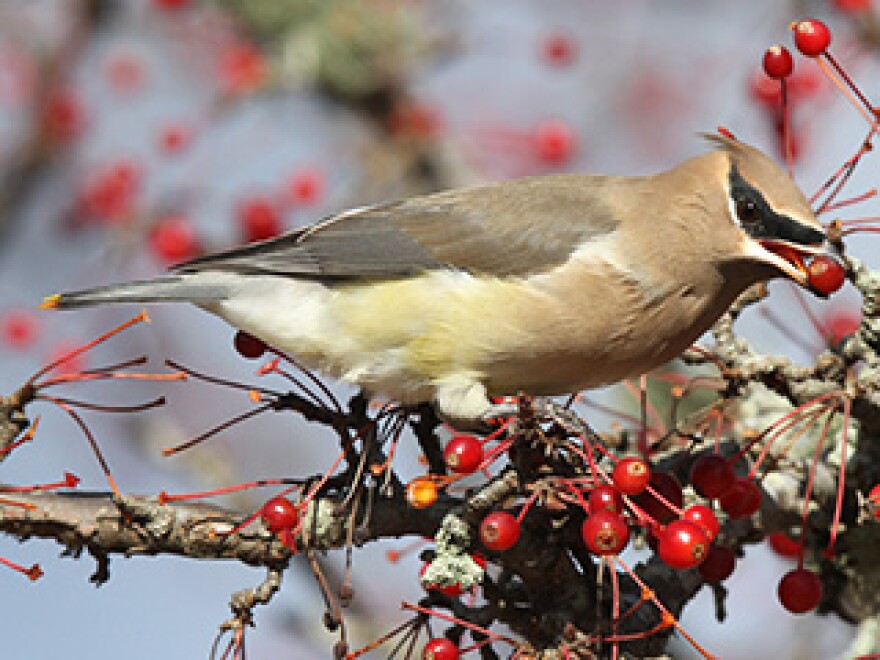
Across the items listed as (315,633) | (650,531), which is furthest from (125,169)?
(650,531)

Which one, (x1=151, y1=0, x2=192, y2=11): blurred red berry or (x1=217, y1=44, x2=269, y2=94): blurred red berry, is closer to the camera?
(x1=217, y1=44, x2=269, y2=94): blurred red berry

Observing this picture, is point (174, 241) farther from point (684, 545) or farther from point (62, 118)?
point (684, 545)

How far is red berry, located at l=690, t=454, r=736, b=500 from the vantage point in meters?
3.08

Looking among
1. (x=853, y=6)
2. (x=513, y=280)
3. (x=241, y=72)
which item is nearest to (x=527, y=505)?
(x=513, y=280)

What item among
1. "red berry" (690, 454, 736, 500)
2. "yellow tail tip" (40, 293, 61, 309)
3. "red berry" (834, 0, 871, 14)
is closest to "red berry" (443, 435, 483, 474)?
"red berry" (690, 454, 736, 500)

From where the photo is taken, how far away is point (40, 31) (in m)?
6.87

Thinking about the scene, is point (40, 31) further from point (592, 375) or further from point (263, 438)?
point (592, 375)

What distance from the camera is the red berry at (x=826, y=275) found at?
3.22 m

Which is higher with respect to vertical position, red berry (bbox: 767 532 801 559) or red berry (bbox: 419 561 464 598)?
red berry (bbox: 767 532 801 559)

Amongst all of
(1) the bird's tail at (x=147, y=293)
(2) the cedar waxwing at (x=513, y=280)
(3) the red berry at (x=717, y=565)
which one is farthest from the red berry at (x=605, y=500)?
(1) the bird's tail at (x=147, y=293)

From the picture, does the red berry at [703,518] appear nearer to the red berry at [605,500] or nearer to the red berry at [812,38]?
the red berry at [605,500]

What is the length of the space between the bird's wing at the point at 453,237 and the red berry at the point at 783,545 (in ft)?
3.30

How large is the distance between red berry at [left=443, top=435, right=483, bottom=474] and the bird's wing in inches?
36.7

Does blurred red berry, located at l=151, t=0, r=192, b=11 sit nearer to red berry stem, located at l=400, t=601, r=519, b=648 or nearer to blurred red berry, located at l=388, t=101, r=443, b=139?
blurred red berry, located at l=388, t=101, r=443, b=139
